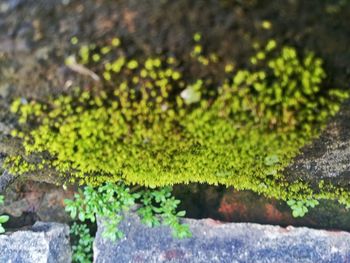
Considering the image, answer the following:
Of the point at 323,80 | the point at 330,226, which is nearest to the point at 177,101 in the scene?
the point at 323,80

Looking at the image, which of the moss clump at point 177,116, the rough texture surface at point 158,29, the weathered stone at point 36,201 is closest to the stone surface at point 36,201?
the weathered stone at point 36,201

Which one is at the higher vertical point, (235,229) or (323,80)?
(323,80)

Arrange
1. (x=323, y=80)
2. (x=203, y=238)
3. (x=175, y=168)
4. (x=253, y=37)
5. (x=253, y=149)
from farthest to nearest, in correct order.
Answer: (x=203, y=238), (x=175, y=168), (x=253, y=149), (x=323, y=80), (x=253, y=37)

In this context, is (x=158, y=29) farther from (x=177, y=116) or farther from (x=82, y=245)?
(x=82, y=245)

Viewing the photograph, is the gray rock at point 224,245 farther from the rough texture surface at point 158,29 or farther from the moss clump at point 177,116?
the rough texture surface at point 158,29

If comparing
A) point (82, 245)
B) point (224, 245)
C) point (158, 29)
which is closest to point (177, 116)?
point (158, 29)

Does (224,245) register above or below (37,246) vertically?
above

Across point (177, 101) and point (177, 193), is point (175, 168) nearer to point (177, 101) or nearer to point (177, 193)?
point (177, 101)
